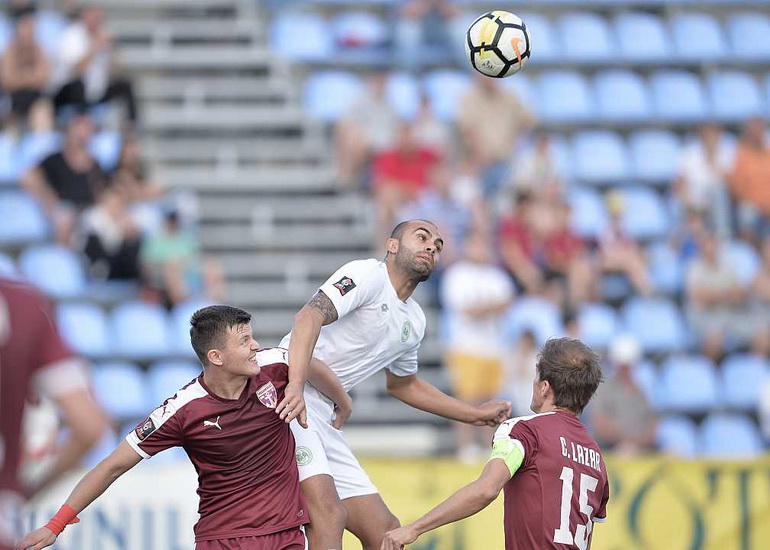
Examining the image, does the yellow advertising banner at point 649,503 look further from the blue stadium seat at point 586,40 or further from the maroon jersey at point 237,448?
the blue stadium seat at point 586,40

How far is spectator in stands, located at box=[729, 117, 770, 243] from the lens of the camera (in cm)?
1551

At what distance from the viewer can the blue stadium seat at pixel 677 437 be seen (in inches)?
511

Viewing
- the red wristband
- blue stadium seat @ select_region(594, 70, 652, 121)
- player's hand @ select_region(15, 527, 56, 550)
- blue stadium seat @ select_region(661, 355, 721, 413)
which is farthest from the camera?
blue stadium seat @ select_region(594, 70, 652, 121)

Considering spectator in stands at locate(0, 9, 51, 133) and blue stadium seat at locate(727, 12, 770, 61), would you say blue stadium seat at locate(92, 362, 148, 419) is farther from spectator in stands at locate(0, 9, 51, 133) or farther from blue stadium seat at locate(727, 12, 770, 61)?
blue stadium seat at locate(727, 12, 770, 61)

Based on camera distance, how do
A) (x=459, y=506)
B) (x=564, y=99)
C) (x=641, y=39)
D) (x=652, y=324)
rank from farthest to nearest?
(x=641, y=39), (x=564, y=99), (x=652, y=324), (x=459, y=506)

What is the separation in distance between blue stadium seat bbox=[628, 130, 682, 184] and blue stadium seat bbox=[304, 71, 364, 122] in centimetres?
367

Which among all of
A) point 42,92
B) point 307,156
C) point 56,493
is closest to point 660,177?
point 307,156

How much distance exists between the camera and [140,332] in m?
12.5

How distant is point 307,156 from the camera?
587 inches

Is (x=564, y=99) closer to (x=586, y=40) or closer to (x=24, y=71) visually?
(x=586, y=40)

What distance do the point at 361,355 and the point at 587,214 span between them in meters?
8.59

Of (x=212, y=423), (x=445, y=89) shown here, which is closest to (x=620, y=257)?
(x=445, y=89)

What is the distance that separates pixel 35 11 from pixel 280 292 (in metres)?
4.53

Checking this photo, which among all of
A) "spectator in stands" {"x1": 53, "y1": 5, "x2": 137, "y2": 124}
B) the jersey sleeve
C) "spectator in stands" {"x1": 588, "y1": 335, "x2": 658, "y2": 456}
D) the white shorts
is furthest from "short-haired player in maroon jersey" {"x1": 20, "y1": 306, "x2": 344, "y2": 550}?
"spectator in stands" {"x1": 53, "y1": 5, "x2": 137, "y2": 124}
